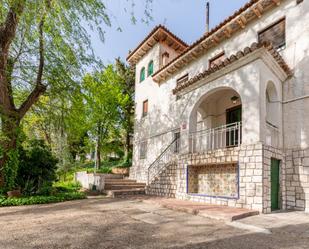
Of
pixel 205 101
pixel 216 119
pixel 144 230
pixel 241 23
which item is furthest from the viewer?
pixel 216 119

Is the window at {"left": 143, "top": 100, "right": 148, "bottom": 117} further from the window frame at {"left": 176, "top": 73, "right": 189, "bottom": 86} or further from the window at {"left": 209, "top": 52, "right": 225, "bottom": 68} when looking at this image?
the window at {"left": 209, "top": 52, "right": 225, "bottom": 68}

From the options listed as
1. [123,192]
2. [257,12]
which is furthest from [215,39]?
[123,192]

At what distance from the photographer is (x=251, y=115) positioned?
281 inches

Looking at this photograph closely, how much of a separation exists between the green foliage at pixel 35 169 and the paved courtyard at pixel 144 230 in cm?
359

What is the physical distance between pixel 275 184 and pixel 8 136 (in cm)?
964

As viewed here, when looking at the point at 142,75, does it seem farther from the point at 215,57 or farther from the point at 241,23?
the point at 241,23

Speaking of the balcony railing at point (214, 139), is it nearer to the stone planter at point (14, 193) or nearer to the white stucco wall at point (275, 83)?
the white stucco wall at point (275, 83)

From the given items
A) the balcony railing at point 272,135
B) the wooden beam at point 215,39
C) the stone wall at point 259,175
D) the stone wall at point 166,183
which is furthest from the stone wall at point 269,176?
the wooden beam at point 215,39

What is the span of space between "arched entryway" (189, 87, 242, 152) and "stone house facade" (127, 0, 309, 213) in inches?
1.8

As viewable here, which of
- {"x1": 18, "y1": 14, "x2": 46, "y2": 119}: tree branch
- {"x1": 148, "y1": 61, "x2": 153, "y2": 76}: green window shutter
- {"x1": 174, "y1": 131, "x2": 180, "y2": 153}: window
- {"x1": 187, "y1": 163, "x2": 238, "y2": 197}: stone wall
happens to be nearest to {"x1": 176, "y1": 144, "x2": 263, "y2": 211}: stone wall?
{"x1": 187, "y1": 163, "x2": 238, "y2": 197}: stone wall

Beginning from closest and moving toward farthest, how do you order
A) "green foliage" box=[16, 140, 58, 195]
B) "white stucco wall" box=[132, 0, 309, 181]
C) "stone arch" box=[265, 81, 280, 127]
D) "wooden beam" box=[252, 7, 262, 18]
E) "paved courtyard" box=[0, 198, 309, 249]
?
"paved courtyard" box=[0, 198, 309, 249], "white stucco wall" box=[132, 0, 309, 181], "stone arch" box=[265, 81, 280, 127], "wooden beam" box=[252, 7, 262, 18], "green foliage" box=[16, 140, 58, 195]

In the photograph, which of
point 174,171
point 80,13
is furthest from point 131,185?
point 80,13

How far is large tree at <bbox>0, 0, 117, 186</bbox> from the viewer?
7.87 m

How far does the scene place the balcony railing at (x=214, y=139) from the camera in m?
9.44
